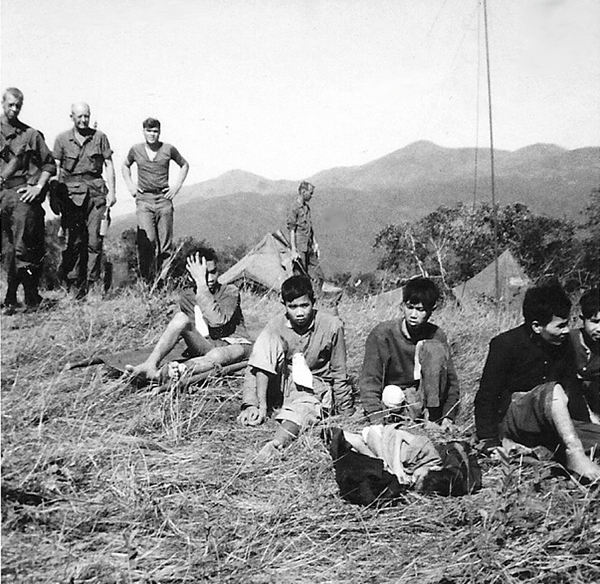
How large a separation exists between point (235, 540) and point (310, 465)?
26.4 inches

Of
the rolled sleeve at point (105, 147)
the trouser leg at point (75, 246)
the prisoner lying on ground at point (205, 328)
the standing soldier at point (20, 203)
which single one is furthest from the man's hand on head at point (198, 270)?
the rolled sleeve at point (105, 147)

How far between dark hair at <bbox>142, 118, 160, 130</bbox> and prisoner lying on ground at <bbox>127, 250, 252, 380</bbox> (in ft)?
7.40

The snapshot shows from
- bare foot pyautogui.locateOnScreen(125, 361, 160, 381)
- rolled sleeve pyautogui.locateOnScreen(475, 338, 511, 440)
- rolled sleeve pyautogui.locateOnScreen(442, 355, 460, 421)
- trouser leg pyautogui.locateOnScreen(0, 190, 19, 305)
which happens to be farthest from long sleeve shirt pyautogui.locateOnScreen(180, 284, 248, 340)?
rolled sleeve pyautogui.locateOnScreen(475, 338, 511, 440)

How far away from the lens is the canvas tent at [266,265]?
28.0ft

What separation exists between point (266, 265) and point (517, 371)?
20.4ft

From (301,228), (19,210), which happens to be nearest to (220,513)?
(19,210)

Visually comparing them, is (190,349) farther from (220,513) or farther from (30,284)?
(30,284)

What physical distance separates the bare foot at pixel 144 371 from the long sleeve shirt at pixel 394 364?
1.16 m

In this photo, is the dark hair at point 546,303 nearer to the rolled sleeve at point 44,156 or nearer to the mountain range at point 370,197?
the rolled sleeve at point 44,156

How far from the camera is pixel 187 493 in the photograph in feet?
8.10

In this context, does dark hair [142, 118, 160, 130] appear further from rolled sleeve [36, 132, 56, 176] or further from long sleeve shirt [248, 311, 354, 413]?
long sleeve shirt [248, 311, 354, 413]

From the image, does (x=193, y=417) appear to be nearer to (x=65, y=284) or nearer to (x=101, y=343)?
(x=101, y=343)

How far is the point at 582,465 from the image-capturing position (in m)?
2.58

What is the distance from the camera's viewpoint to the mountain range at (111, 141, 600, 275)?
12711 millimetres
